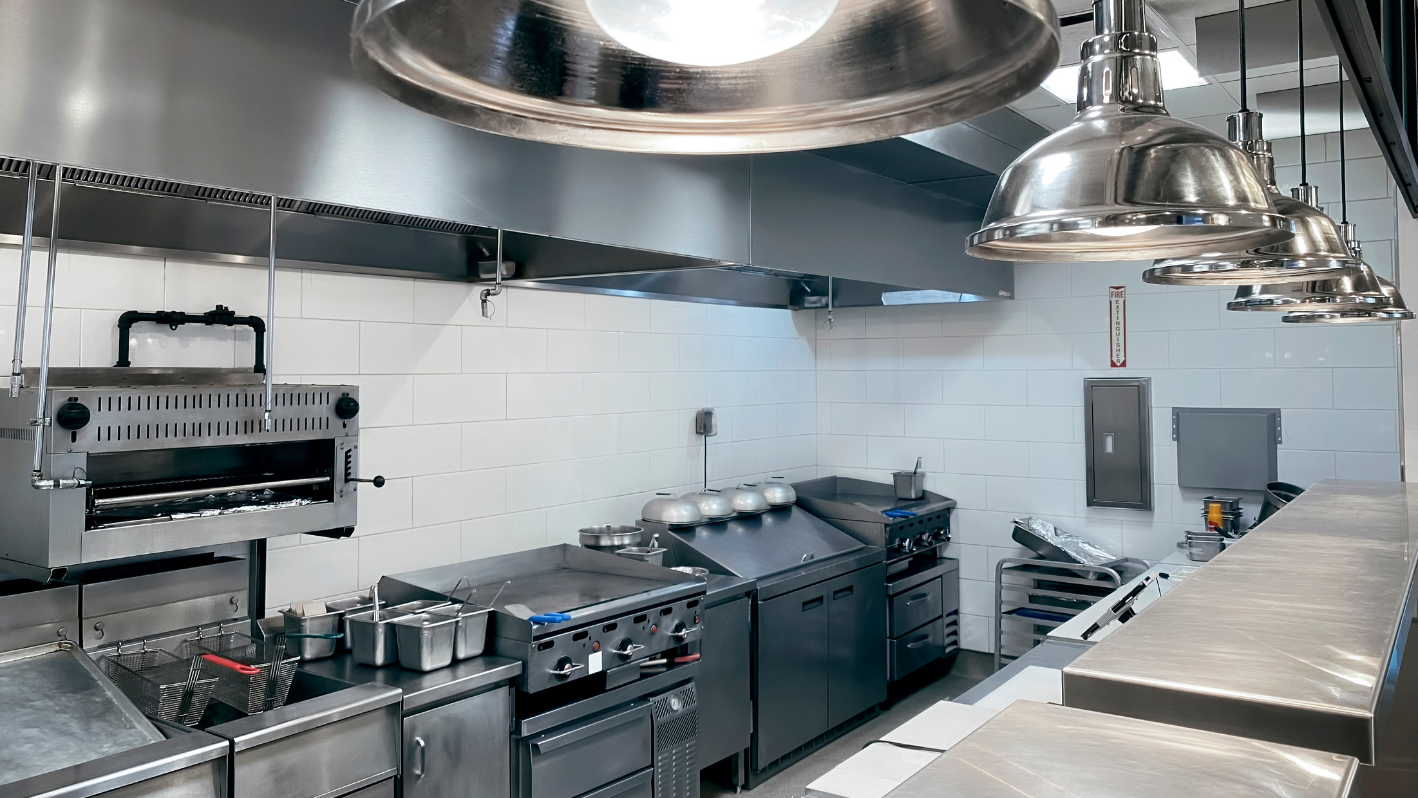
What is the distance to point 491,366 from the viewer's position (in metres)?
3.71

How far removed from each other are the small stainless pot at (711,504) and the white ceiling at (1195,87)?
2053 mm

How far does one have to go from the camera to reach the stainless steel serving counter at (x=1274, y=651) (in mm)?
1030

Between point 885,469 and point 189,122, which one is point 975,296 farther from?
point 189,122

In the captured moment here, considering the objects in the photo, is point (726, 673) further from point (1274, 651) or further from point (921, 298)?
point (1274, 651)

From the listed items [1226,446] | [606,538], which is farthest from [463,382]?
[1226,446]

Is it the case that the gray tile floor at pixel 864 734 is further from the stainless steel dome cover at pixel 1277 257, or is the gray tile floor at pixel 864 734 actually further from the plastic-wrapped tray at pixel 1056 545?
the stainless steel dome cover at pixel 1277 257

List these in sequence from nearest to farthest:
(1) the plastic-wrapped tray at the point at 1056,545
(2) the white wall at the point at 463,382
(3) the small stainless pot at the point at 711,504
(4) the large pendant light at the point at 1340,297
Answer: (4) the large pendant light at the point at 1340,297 → (2) the white wall at the point at 463,382 → (3) the small stainless pot at the point at 711,504 → (1) the plastic-wrapped tray at the point at 1056,545

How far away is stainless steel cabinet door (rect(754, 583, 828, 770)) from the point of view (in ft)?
13.1

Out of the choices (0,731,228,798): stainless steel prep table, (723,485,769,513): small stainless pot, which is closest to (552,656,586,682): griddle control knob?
(0,731,228,798): stainless steel prep table

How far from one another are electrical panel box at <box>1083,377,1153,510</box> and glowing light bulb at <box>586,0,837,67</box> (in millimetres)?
4922

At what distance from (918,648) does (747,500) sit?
4.33 feet

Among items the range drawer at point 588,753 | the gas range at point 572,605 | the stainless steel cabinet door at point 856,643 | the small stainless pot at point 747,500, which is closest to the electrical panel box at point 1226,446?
the stainless steel cabinet door at point 856,643

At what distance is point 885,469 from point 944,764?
4.82 m

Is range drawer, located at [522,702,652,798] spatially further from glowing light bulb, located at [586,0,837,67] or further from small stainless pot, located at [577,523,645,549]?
glowing light bulb, located at [586,0,837,67]
